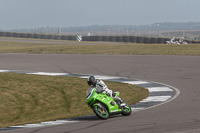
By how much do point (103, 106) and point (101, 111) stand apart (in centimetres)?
14

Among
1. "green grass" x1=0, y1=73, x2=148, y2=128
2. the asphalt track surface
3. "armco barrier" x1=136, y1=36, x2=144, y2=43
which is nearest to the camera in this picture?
the asphalt track surface

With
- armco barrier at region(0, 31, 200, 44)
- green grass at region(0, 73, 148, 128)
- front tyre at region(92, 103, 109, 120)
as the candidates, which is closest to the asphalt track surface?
front tyre at region(92, 103, 109, 120)

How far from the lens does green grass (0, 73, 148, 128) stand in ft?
35.2

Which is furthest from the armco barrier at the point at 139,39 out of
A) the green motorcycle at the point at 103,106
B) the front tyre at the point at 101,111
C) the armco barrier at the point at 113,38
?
the front tyre at the point at 101,111

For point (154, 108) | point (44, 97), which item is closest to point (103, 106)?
point (154, 108)

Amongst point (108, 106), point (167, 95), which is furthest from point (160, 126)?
point (167, 95)

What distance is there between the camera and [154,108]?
370 inches

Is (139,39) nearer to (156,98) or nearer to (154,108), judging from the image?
(156,98)

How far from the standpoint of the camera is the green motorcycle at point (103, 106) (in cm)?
841

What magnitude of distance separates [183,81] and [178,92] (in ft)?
8.51

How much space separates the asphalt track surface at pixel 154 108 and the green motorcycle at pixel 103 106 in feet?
0.45

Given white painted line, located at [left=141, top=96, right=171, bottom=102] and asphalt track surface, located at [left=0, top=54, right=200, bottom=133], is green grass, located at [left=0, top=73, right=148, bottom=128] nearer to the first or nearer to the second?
white painted line, located at [left=141, top=96, right=171, bottom=102]

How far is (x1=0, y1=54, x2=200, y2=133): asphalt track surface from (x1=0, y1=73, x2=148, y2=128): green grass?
→ 133 centimetres

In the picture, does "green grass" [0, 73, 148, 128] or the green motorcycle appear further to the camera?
"green grass" [0, 73, 148, 128]
